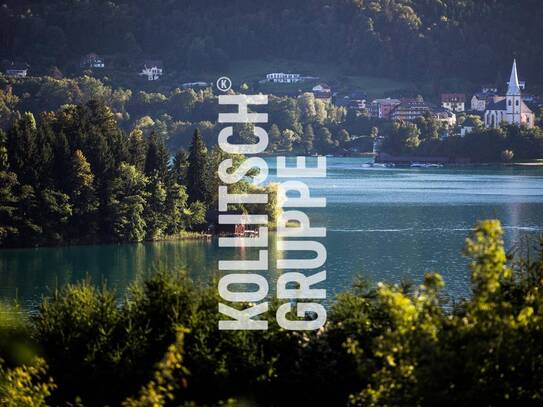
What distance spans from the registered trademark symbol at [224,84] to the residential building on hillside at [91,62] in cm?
1305

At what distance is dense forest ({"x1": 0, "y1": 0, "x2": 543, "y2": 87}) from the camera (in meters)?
134

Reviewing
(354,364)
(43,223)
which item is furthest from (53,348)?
(43,223)

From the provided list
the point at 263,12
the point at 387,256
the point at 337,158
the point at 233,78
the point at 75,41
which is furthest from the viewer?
the point at 263,12

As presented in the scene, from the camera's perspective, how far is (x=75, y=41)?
463 ft

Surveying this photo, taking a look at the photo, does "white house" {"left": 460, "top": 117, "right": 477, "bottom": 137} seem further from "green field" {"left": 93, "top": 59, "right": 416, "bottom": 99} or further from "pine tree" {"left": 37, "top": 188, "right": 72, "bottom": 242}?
Result: "pine tree" {"left": 37, "top": 188, "right": 72, "bottom": 242}

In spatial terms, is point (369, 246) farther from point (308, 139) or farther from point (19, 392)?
point (308, 139)

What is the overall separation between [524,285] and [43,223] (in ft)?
71.5

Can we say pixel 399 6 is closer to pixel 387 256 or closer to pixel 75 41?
pixel 75 41

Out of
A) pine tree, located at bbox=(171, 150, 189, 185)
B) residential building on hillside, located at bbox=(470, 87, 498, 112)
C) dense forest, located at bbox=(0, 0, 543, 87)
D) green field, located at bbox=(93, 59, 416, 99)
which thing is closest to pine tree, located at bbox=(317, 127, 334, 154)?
green field, located at bbox=(93, 59, 416, 99)

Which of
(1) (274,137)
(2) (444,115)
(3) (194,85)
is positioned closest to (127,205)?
(1) (274,137)

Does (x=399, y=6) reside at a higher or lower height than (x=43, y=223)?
higher

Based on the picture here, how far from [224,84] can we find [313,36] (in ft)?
105

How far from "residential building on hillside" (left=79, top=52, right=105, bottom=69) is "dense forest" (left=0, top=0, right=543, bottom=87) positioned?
1.21 m

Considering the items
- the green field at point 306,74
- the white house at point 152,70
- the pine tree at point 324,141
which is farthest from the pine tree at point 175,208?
the white house at point 152,70
